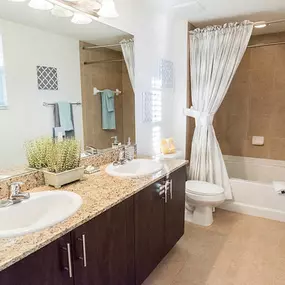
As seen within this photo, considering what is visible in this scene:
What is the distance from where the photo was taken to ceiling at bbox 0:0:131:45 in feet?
5.01

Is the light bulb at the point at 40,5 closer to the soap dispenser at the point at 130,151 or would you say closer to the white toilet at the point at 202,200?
the soap dispenser at the point at 130,151

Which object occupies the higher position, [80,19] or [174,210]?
[80,19]

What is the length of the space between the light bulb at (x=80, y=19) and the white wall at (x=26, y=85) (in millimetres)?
149

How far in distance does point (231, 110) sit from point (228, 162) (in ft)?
2.57

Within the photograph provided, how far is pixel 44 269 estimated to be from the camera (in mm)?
1047

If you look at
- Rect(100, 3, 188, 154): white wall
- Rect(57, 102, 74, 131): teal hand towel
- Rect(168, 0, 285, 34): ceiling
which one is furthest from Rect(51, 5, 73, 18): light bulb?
Rect(168, 0, 285, 34): ceiling

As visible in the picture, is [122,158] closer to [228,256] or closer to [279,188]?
[228,256]

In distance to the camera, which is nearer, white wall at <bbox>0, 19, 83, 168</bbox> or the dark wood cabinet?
white wall at <bbox>0, 19, 83, 168</bbox>

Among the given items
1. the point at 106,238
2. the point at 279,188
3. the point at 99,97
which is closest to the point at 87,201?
the point at 106,238

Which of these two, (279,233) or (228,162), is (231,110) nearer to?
(228,162)

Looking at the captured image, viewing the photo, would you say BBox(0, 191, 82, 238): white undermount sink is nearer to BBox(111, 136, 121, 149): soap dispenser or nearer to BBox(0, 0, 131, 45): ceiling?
BBox(111, 136, 121, 149): soap dispenser

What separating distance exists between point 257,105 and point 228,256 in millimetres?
2261

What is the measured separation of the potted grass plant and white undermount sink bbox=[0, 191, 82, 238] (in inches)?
6.2

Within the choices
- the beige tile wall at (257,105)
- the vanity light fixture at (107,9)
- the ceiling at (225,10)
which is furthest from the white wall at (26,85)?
the beige tile wall at (257,105)
